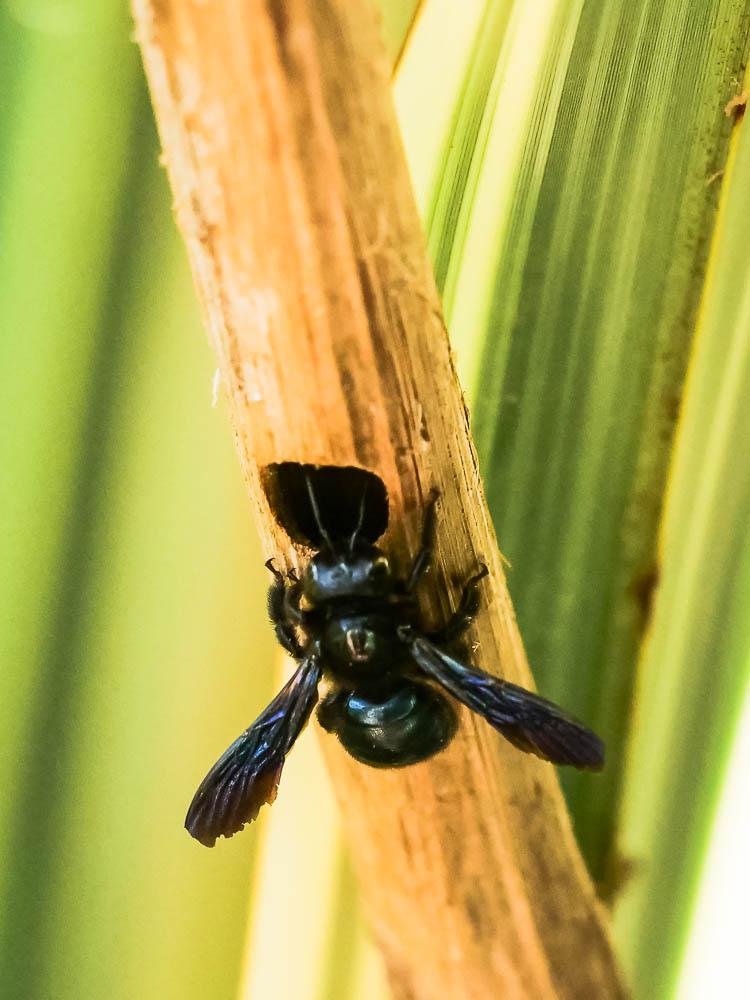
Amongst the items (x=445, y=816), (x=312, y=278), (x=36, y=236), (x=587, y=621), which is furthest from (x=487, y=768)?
(x=36, y=236)

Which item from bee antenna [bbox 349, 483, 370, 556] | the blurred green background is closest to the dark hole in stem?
bee antenna [bbox 349, 483, 370, 556]

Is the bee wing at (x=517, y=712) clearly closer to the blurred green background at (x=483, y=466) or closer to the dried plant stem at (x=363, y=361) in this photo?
the dried plant stem at (x=363, y=361)

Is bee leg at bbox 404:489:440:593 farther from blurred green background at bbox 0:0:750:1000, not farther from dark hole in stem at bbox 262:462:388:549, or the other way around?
blurred green background at bbox 0:0:750:1000

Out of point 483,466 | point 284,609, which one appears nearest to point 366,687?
point 284,609

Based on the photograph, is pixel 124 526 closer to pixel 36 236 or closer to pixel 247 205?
pixel 36 236

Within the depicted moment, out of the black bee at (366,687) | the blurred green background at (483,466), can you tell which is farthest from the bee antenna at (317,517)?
the blurred green background at (483,466)

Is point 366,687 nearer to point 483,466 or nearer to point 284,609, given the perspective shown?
point 284,609
